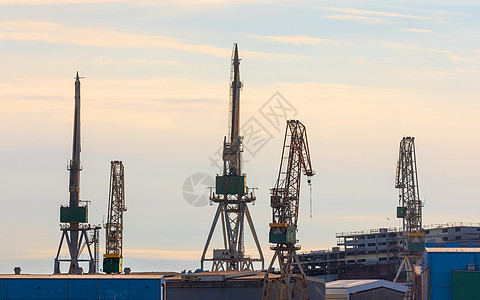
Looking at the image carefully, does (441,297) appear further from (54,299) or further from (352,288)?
(352,288)

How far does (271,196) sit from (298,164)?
6578 mm

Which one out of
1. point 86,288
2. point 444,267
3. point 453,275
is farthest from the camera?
point 86,288

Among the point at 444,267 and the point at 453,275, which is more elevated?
the point at 444,267

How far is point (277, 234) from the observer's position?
18288 centimetres


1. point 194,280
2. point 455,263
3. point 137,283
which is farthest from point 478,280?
point 194,280

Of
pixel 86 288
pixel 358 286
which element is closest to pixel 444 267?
pixel 86 288

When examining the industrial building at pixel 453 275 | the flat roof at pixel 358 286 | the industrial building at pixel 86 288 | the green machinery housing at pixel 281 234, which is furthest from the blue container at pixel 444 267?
the flat roof at pixel 358 286

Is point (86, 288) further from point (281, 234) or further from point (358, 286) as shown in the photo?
point (358, 286)

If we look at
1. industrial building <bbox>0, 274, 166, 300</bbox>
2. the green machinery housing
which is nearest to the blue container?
industrial building <bbox>0, 274, 166, 300</bbox>

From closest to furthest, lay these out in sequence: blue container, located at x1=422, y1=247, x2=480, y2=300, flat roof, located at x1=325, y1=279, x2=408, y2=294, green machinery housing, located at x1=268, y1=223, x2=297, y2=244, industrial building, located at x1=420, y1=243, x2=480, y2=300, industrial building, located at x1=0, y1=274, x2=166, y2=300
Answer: industrial building, located at x1=420, y1=243, x2=480, y2=300 → blue container, located at x1=422, y1=247, x2=480, y2=300 → industrial building, located at x1=0, y1=274, x2=166, y2=300 → green machinery housing, located at x1=268, y1=223, x2=297, y2=244 → flat roof, located at x1=325, y1=279, x2=408, y2=294

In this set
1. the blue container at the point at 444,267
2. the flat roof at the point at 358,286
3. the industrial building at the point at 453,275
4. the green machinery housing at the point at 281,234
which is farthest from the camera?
the flat roof at the point at 358,286

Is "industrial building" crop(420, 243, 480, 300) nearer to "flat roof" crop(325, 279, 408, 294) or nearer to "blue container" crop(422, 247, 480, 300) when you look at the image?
"blue container" crop(422, 247, 480, 300)

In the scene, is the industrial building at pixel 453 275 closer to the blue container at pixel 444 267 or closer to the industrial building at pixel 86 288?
the blue container at pixel 444 267

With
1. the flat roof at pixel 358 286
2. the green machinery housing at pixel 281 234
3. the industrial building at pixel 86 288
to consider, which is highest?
the green machinery housing at pixel 281 234
